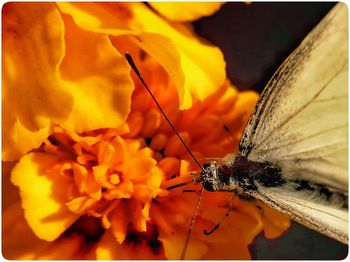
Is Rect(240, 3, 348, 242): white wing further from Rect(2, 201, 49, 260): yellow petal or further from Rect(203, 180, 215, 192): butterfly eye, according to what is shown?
Rect(2, 201, 49, 260): yellow petal

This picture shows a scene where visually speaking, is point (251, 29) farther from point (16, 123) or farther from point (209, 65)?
point (16, 123)

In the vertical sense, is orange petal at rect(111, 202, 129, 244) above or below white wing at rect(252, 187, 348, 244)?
below

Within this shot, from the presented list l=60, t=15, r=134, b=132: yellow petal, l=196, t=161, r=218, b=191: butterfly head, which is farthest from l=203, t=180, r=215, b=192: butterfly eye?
l=60, t=15, r=134, b=132: yellow petal

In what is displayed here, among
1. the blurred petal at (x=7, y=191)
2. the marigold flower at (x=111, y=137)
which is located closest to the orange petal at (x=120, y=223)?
the marigold flower at (x=111, y=137)

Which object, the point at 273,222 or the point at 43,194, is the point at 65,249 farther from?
the point at 273,222

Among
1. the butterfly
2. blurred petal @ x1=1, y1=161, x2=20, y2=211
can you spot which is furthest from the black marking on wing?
blurred petal @ x1=1, y1=161, x2=20, y2=211

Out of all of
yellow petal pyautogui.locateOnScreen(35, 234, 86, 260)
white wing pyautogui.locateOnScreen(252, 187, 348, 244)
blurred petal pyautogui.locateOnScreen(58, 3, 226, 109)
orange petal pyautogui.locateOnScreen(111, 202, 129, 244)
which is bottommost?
yellow petal pyautogui.locateOnScreen(35, 234, 86, 260)

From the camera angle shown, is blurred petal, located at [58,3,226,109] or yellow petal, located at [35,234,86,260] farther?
yellow petal, located at [35,234,86,260]

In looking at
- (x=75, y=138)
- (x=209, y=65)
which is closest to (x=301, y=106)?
(x=209, y=65)
